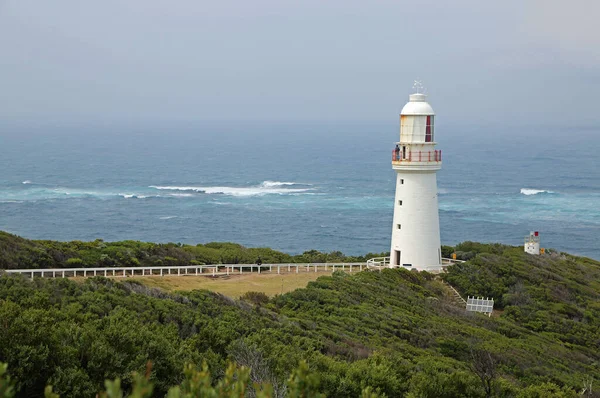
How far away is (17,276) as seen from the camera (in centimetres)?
1709

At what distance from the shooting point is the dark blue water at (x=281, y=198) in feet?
182

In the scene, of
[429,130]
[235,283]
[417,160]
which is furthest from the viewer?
[429,130]

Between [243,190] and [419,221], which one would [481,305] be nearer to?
[419,221]

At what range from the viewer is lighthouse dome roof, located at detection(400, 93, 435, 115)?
26.6 m

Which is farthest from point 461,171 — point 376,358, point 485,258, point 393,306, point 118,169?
point 376,358

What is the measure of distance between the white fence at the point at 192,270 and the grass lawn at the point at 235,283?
55 cm

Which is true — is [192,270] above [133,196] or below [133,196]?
A: above

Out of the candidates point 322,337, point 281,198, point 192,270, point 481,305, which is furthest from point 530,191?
point 322,337

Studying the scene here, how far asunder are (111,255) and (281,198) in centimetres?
5272

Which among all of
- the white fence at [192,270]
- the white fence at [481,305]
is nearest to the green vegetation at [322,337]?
the white fence at [481,305]

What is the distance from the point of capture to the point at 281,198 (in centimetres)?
7612

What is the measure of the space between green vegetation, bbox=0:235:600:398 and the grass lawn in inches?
42.7

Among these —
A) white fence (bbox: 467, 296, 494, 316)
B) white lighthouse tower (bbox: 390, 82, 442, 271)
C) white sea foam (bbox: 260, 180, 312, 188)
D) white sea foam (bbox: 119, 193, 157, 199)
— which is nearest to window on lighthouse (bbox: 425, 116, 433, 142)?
white lighthouse tower (bbox: 390, 82, 442, 271)

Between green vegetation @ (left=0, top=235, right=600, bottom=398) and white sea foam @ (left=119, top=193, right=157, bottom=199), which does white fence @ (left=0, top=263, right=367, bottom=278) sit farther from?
white sea foam @ (left=119, top=193, right=157, bottom=199)
